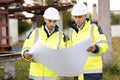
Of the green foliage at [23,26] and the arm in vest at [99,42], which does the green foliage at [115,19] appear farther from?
the arm in vest at [99,42]

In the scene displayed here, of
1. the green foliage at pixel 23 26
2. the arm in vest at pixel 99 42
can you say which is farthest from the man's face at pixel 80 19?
the green foliage at pixel 23 26

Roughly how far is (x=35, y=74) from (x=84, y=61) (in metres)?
0.57

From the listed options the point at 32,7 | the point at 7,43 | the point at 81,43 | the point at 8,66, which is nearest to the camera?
the point at 81,43

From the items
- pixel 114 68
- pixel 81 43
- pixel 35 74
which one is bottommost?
pixel 114 68

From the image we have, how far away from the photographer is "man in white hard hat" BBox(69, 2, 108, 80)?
4.49 meters

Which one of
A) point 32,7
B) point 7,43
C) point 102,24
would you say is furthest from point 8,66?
point 32,7

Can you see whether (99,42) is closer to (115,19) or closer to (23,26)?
(115,19)

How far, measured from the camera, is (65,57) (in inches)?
173

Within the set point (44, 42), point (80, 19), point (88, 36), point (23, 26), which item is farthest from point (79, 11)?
point (23, 26)

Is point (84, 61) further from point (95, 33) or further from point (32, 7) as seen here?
point (32, 7)

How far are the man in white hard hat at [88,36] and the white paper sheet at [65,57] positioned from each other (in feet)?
0.44

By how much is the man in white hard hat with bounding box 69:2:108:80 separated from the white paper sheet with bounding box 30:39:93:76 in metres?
0.14

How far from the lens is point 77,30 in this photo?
463cm

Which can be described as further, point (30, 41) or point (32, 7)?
point (32, 7)
